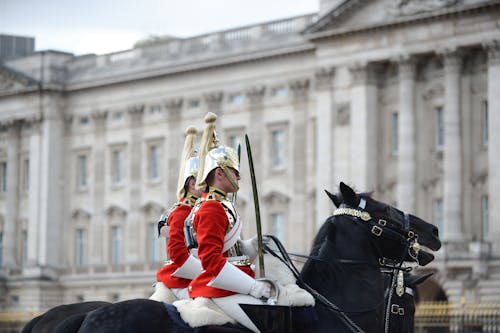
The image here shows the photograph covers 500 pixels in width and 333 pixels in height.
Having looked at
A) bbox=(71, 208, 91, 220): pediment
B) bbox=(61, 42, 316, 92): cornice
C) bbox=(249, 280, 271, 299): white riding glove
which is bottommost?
bbox=(249, 280, 271, 299): white riding glove

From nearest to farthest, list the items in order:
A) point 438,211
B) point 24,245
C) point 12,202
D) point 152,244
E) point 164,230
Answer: point 164,230 < point 438,211 < point 152,244 < point 24,245 < point 12,202

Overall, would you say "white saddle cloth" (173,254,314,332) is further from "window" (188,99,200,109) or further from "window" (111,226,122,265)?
"window" (111,226,122,265)

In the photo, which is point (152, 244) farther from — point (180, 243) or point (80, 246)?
point (180, 243)

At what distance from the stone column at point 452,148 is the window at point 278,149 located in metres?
10.0

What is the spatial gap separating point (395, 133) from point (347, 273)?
144ft

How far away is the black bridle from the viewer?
11.7 metres

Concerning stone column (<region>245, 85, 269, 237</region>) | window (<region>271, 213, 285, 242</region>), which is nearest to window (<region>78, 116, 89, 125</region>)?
stone column (<region>245, 85, 269, 237</region>)

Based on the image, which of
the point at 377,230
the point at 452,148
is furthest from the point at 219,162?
the point at 452,148

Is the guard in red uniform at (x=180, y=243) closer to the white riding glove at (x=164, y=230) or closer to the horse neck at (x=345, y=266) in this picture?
the white riding glove at (x=164, y=230)

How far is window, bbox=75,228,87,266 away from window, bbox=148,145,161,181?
19.6ft

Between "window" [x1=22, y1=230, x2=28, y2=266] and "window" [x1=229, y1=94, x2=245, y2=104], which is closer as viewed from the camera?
"window" [x1=229, y1=94, x2=245, y2=104]

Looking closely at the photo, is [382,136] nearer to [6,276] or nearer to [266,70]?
[266,70]

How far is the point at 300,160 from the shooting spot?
196 ft

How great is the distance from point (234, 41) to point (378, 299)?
2031 inches
